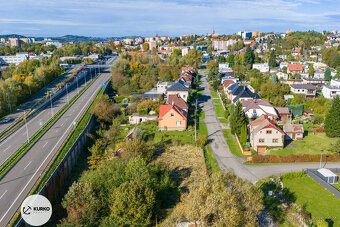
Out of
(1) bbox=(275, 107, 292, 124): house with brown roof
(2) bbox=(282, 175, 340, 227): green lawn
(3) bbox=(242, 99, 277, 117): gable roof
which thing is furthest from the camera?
(1) bbox=(275, 107, 292, 124): house with brown roof

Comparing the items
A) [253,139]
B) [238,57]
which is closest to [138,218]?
[253,139]

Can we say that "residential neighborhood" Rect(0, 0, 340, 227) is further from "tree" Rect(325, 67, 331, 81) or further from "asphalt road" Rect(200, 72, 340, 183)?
"tree" Rect(325, 67, 331, 81)

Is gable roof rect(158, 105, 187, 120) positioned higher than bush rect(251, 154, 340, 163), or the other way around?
gable roof rect(158, 105, 187, 120)

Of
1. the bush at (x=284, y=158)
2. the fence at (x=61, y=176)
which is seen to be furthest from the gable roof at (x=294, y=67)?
the fence at (x=61, y=176)

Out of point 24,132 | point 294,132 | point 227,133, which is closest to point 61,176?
point 24,132

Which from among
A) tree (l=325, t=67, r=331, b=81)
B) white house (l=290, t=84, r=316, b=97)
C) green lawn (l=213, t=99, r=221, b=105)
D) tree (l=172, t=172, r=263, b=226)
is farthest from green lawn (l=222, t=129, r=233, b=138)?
tree (l=325, t=67, r=331, b=81)

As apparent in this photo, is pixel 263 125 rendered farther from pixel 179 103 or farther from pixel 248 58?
pixel 248 58

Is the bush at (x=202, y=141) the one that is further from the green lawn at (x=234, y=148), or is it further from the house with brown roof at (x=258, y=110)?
the house with brown roof at (x=258, y=110)
